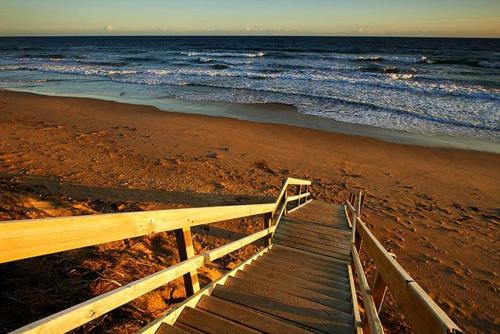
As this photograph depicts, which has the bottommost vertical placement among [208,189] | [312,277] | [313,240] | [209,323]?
[208,189]

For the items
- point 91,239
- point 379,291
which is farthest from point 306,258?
point 91,239

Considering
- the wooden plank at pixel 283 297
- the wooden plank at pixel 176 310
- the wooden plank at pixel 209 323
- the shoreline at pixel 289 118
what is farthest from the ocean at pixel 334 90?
the wooden plank at pixel 209 323

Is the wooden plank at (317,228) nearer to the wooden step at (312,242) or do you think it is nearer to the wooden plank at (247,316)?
the wooden step at (312,242)

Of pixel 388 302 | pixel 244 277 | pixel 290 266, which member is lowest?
pixel 388 302

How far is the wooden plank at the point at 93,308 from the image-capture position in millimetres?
1392

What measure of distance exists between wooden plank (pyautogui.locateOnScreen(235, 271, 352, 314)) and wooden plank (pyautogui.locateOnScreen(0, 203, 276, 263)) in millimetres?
1410

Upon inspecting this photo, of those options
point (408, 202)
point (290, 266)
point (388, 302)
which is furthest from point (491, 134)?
point (290, 266)

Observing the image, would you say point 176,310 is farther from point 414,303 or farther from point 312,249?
point 312,249

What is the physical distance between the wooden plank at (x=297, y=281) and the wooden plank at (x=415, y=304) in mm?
1506

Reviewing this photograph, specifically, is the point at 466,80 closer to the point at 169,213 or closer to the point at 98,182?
the point at 98,182

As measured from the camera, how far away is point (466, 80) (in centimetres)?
2661

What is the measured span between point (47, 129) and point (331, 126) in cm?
1204

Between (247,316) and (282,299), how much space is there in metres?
0.54

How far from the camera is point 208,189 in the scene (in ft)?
27.2
